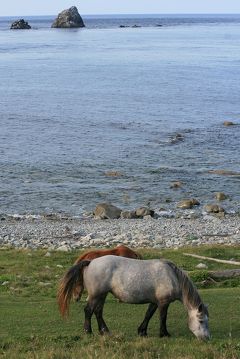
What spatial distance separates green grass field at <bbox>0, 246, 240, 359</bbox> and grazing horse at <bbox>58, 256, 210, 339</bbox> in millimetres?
565

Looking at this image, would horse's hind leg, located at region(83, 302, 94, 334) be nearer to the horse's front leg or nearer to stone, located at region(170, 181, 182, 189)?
the horse's front leg

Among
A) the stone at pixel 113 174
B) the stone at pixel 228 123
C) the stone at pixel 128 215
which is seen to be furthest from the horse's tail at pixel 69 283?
the stone at pixel 228 123

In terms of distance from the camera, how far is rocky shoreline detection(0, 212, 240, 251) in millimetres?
29344

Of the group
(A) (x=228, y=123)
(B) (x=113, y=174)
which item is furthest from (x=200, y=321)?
(A) (x=228, y=123)

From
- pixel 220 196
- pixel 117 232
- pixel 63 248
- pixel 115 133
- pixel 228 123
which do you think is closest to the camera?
pixel 63 248

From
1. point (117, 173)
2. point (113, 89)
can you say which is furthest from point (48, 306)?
point (113, 89)

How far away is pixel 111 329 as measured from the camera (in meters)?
13.9

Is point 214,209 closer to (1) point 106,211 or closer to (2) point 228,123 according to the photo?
(1) point 106,211

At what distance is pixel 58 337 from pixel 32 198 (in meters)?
28.3

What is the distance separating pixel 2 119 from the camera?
66.1m

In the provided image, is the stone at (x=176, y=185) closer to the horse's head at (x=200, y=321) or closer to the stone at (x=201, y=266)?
the stone at (x=201, y=266)

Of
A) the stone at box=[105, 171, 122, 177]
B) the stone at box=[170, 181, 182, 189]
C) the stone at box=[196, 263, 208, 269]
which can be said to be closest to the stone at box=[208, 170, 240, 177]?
the stone at box=[170, 181, 182, 189]

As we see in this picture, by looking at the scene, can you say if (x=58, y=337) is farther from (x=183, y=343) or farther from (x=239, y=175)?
(x=239, y=175)

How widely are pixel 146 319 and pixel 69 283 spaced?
68.0 inches
